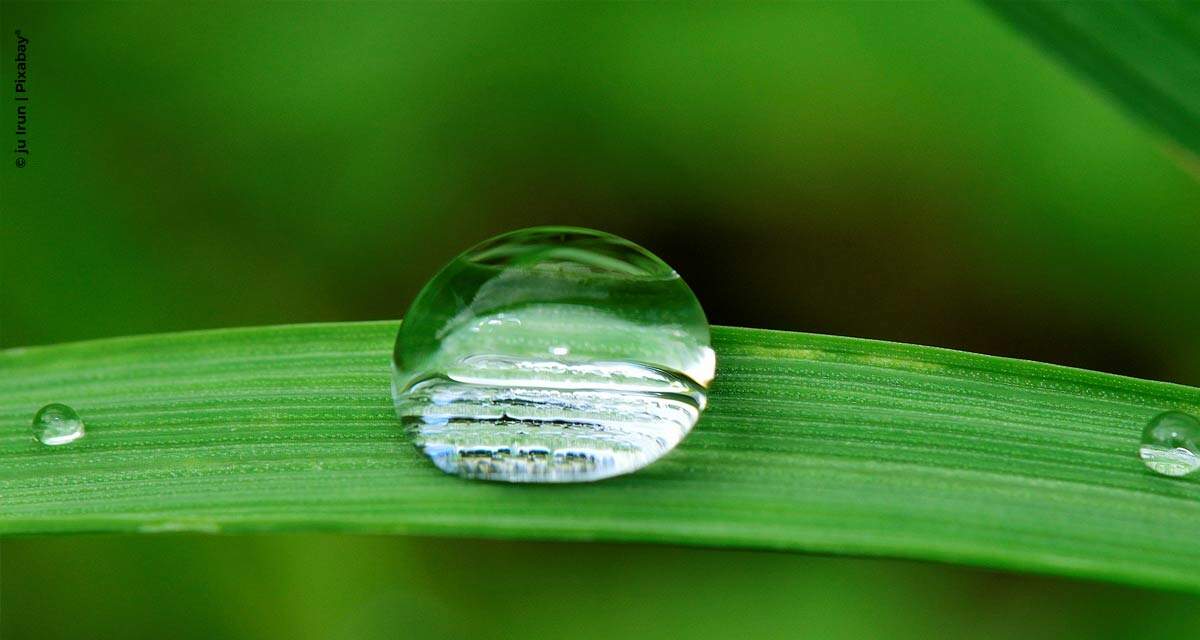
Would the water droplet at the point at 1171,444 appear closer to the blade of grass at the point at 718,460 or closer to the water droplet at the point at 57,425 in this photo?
the blade of grass at the point at 718,460

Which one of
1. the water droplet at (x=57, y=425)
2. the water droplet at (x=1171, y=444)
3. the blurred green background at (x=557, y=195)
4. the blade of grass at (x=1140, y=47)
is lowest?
the water droplet at (x=1171, y=444)

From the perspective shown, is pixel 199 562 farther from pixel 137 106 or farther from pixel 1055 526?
pixel 1055 526

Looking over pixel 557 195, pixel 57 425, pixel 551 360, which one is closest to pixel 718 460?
pixel 551 360

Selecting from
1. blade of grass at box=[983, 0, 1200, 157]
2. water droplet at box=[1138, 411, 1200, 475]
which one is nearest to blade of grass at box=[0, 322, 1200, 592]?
water droplet at box=[1138, 411, 1200, 475]

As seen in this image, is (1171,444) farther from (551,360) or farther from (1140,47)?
(551,360)

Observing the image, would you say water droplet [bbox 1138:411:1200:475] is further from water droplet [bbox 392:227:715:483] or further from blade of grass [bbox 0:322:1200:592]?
water droplet [bbox 392:227:715:483]

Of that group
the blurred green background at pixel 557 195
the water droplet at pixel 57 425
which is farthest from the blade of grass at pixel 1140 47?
the blurred green background at pixel 557 195

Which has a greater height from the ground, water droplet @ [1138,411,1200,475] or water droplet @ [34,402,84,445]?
water droplet @ [34,402,84,445]
